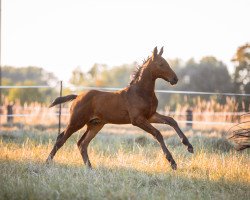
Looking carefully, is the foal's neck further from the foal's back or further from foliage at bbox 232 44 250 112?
foliage at bbox 232 44 250 112

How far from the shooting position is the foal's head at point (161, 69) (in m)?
9.00

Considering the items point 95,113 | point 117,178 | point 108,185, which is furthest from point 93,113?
point 108,185

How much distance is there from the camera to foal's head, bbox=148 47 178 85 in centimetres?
900

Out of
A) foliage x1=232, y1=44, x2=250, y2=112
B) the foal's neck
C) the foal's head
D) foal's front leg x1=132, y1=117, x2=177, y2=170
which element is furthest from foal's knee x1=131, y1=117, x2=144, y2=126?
foliage x1=232, y1=44, x2=250, y2=112

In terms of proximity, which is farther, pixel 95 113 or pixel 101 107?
pixel 95 113

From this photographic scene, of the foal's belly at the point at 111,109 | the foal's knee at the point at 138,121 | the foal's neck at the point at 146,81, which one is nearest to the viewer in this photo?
the foal's knee at the point at 138,121

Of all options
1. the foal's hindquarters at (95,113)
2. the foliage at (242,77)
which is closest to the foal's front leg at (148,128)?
the foal's hindquarters at (95,113)

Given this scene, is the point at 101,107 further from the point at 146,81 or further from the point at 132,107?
the point at 146,81

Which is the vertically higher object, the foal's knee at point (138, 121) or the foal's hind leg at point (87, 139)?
the foal's knee at point (138, 121)

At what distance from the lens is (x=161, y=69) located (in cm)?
913

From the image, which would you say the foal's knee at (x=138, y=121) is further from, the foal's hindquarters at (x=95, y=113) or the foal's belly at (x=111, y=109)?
the foal's belly at (x=111, y=109)

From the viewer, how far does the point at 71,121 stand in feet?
31.8

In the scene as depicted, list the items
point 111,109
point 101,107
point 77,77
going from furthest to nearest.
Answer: point 77,77 < point 101,107 < point 111,109

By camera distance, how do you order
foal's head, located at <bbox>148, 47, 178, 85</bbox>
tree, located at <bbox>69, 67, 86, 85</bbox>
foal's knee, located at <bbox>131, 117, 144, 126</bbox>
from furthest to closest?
1. tree, located at <bbox>69, 67, 86, 85</bbox>
2. foal's head, located at <bbox>148, 47, 178, 85</bbox>
3. foal's knee, located at <bbox>131, 117, 144, 126</bbox>
